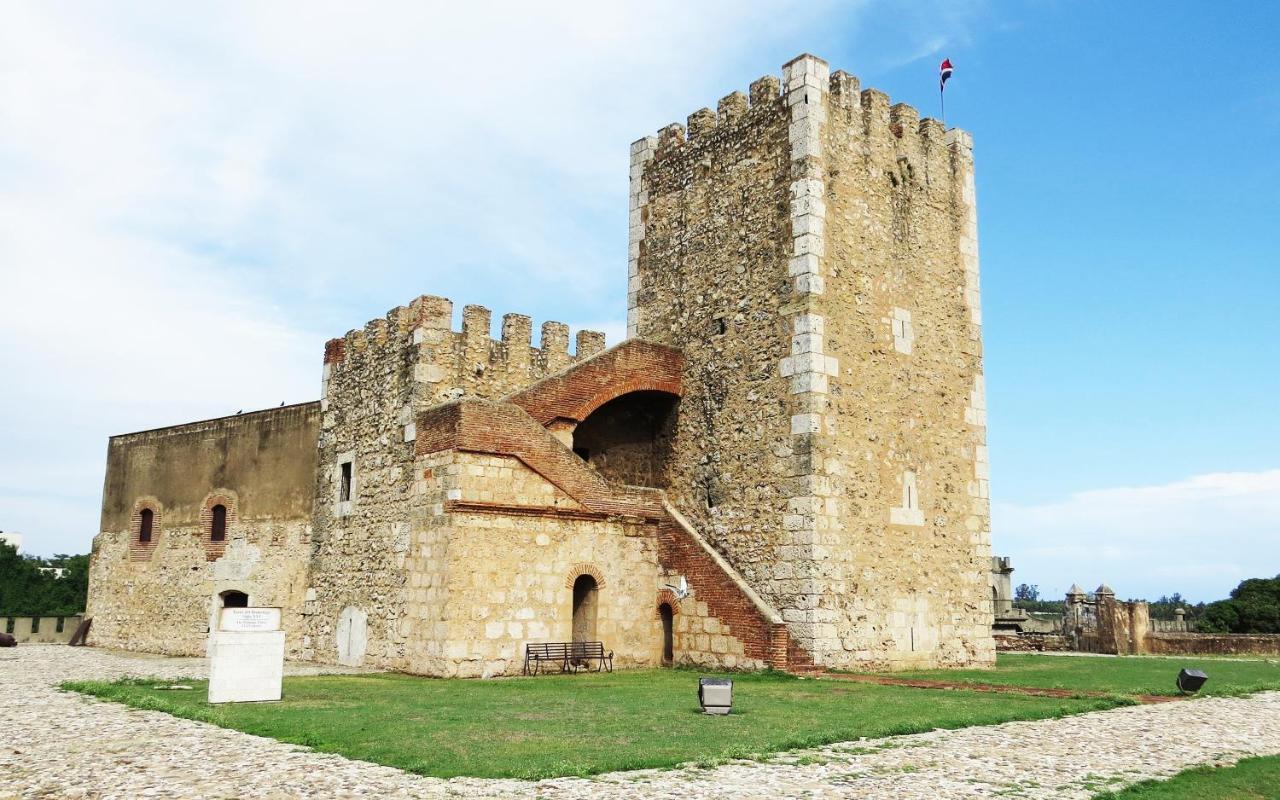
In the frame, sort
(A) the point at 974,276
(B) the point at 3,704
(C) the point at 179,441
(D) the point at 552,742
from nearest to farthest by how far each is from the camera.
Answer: (D) the point at 552,742, (B) the point at 3,704, (A) the point at 974,276, (C) the point at 179,441

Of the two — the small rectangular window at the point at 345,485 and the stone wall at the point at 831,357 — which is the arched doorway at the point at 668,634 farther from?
the small rectangular window at the point at 345,485

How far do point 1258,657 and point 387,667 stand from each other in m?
18.9

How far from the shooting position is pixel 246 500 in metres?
23.6

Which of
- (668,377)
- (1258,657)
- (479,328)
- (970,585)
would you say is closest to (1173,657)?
(1258,657)

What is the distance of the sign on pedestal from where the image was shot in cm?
1181

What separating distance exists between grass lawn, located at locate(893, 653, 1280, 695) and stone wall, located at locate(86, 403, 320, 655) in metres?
13.2

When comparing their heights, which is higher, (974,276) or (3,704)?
(974,276)

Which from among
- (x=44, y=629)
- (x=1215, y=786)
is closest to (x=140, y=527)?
(x=44, y=629)

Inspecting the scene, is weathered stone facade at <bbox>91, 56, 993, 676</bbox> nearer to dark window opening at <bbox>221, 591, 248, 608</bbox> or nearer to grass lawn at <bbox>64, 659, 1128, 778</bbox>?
dark window opening at <bbox>221, 591, 248, 608</bbox>

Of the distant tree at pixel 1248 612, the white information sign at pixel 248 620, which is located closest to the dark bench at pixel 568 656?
the white information sign at pixel 248 620

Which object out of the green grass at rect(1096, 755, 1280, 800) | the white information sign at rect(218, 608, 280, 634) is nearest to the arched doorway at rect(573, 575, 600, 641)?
the white information sign at rect(218, 608, 280, 634)

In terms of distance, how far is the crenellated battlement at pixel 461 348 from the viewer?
19312 millimetres

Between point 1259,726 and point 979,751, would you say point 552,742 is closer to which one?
point 979,751

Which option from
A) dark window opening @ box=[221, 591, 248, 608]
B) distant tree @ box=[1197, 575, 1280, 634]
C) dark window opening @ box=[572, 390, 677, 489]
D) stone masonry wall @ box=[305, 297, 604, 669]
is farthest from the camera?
distant tree @ box=[1197, 575, 1280, 634]
